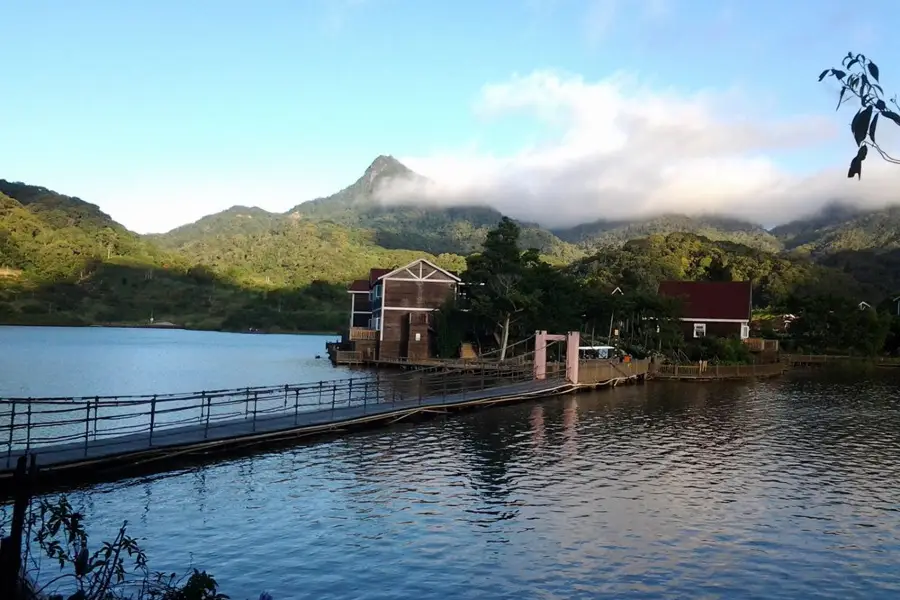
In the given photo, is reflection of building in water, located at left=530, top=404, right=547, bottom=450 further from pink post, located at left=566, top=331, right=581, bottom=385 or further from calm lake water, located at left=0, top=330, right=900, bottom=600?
pink post, located at left=566, top=331, right=581, bottom=385

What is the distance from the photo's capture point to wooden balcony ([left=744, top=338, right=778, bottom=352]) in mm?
77250

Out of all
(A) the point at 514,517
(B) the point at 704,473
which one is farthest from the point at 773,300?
(A) the point at 514,517

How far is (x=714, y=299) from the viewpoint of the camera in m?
85.5

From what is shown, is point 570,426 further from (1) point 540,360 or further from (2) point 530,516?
(1) point 540,360

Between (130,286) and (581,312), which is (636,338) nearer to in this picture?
(581,312)

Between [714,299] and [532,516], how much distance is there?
71.6 metres

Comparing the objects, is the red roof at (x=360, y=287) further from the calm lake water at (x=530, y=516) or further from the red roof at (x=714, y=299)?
the calm lake water at (x=530, y=516)

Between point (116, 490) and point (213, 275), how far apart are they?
186800 mm

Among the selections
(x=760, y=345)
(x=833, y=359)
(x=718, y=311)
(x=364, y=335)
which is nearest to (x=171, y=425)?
(x=364, y=335)

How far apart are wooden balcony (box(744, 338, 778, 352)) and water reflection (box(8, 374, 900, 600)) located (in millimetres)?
45236

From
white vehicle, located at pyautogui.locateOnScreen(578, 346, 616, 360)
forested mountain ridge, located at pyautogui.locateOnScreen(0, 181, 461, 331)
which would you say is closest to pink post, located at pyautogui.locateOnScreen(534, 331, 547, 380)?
white vehicle, located at pyautogui.locateOnScreen(578, 346, 616, 360)

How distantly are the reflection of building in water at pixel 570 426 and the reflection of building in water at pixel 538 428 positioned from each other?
0.98 metres

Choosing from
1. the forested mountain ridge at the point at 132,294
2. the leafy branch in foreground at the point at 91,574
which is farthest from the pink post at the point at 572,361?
the forested mountain ridge at the point at 132,294

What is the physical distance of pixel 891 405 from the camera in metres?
48.4
